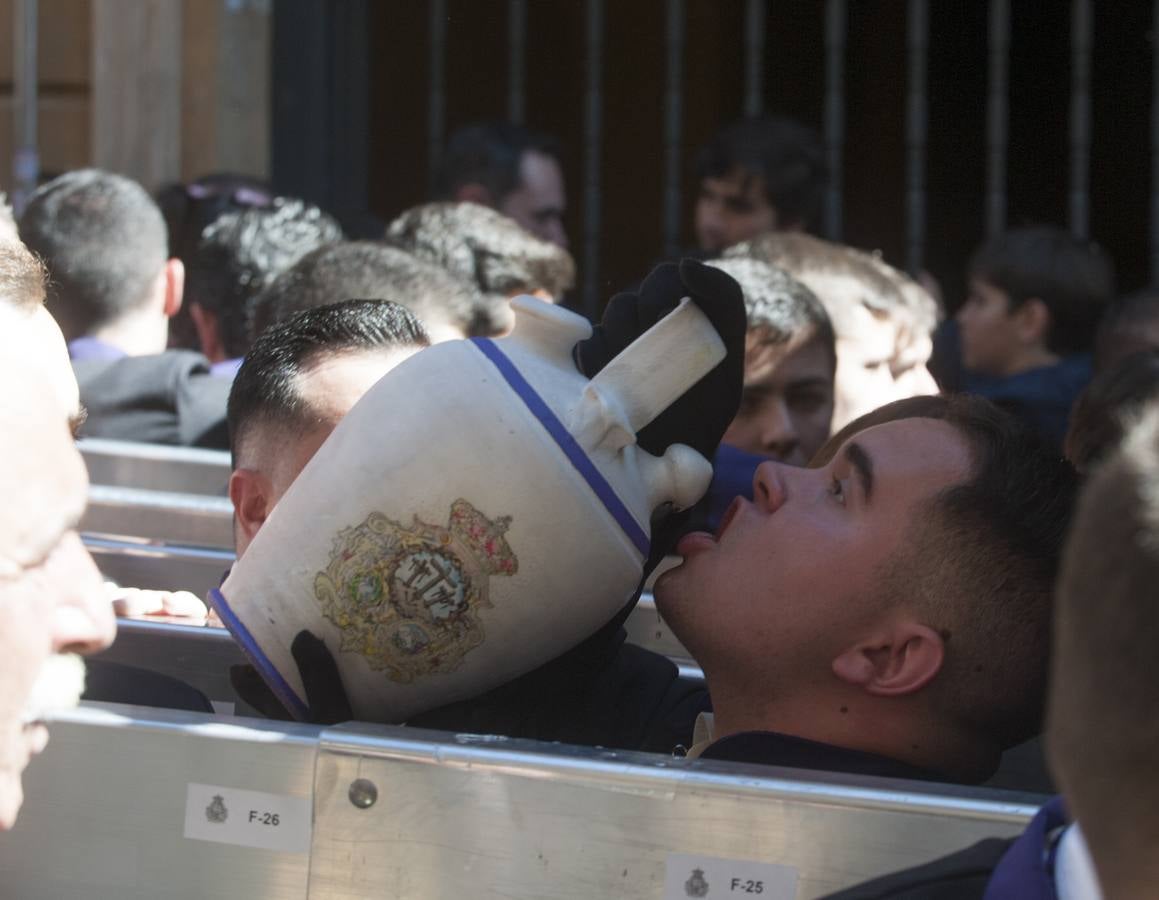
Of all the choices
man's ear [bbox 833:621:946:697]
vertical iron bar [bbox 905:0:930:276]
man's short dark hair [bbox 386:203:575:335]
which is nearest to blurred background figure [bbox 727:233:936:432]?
man's short dark hair [bbox 386:203:575:335]

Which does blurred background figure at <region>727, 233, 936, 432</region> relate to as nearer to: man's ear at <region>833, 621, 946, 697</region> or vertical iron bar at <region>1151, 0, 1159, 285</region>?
man's ear at <region>833, 621, 946, 697</region>

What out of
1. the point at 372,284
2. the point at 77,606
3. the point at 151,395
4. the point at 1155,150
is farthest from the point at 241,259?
the point at 1155,150

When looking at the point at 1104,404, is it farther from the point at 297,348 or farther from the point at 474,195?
the point at 474,195

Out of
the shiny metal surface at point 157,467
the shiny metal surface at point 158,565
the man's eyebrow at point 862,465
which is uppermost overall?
the man's eyebrow at point 862,465

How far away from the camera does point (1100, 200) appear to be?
6.17 meters

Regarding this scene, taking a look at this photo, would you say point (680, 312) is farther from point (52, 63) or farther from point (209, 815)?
point (52, 63)

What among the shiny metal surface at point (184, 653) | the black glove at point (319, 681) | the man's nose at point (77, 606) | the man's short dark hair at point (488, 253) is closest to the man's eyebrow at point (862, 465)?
the black glove at point (319, 681)

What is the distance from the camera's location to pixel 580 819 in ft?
3.99

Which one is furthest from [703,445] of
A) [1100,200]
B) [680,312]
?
[1100,200]

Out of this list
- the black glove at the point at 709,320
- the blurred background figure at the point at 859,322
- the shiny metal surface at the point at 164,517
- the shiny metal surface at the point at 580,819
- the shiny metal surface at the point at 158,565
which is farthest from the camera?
the blurred background figure at the point at 859,322

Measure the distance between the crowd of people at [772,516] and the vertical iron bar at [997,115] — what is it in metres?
2.24

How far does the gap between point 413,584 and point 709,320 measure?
35 centimetres

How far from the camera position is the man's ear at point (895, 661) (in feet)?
5.16

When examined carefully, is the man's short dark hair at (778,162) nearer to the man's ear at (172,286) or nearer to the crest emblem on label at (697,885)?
the man's ear at (172,286)
